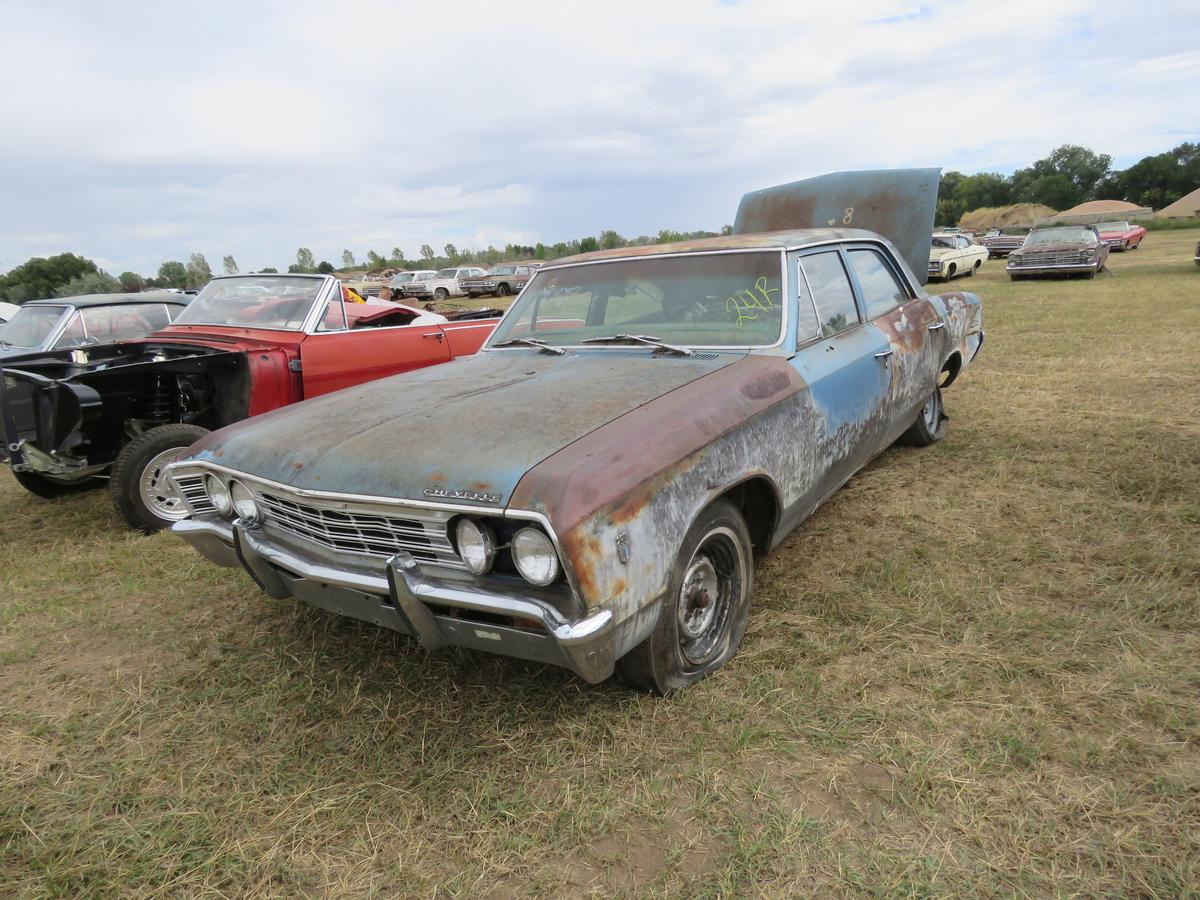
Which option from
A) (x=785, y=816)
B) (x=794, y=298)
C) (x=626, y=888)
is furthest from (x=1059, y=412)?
(x=626, y=888)

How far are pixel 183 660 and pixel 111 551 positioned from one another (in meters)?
1.74

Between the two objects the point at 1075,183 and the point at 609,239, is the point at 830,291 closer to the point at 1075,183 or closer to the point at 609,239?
the point at 609,239

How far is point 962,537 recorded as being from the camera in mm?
3547

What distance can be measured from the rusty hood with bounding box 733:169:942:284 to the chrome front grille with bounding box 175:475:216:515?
14.9ft

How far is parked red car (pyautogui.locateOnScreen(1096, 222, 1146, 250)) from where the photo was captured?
25.0 meters

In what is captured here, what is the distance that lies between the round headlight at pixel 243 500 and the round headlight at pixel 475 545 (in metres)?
1.08

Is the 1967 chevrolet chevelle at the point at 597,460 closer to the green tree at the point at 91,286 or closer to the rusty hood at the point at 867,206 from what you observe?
the rusty hood at the point at 867,206

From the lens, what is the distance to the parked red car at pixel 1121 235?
25.0 meters

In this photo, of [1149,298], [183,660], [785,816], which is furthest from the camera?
[1149,298]

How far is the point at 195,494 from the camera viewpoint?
294 cm

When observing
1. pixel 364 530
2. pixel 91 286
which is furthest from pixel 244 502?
pixel 91 286

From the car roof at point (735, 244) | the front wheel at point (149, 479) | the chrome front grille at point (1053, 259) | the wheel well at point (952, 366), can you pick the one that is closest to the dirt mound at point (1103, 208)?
the chrome front grille at point (1053, 259)

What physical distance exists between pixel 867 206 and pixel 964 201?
88.3 m

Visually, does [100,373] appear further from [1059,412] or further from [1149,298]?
[1149,298]
